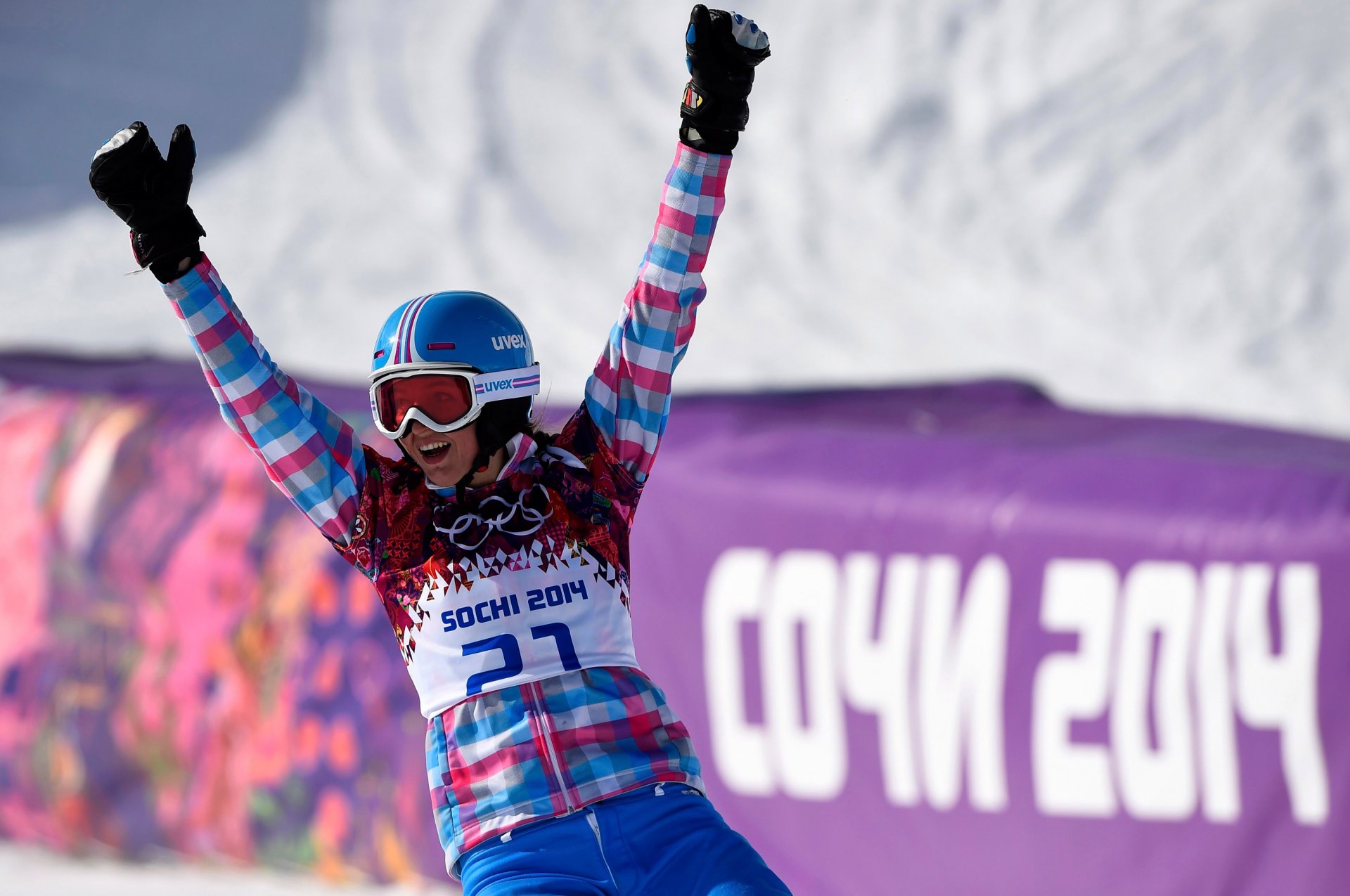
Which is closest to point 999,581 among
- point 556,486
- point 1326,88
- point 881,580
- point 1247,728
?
point 881,580

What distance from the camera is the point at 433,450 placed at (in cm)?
232

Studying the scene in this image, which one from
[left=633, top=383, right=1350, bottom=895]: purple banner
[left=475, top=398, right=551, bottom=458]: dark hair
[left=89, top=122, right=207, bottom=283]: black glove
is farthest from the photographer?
[left=633, top=383, right=1350, bottom=895]: purple banner

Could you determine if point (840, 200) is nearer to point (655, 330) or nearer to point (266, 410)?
point (655, 330)

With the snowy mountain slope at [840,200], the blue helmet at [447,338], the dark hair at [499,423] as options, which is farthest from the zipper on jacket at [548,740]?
the snowy mountain slope at [840,200]

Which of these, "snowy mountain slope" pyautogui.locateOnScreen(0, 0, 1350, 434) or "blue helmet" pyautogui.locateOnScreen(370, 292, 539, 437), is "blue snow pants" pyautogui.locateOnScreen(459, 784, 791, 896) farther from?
"snowy mountain slope" pyautogui.locateOnScreen(0, 0, 1350, 434)

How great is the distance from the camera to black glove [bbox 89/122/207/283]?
221 centimetres

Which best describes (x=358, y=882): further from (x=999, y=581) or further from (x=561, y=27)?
(x=561, y=27)

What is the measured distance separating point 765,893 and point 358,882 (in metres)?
3.16

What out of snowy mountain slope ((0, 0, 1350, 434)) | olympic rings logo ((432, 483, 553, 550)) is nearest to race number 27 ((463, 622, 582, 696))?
olympic rings logo ((432, 483, 553, 550))

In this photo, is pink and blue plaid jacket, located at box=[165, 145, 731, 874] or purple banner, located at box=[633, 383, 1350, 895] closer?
pink and blue plaid jacket, located at box=[165, 145, 731, 874]

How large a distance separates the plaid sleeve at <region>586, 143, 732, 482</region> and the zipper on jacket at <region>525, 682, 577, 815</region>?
0.36 metres

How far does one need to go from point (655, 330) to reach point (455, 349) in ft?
0.92

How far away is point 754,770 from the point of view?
4.50m

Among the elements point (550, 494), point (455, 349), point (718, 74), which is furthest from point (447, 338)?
point (718, 74)
